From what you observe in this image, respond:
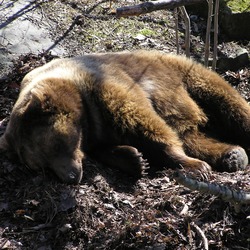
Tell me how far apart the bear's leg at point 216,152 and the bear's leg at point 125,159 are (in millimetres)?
658

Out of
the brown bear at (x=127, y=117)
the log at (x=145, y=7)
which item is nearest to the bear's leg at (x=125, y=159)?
the brown bear at (x=127, y=117)

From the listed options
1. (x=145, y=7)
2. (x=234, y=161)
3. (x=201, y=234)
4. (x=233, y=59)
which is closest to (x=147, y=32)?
(x=233, y=59)

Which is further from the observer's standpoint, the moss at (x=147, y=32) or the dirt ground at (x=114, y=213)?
the moss at (x=147, y=32)

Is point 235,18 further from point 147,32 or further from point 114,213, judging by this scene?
point 114,213

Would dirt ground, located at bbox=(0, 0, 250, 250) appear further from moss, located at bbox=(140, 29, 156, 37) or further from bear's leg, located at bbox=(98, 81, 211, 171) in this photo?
moss, located at bbox=(140, 29, 156, 37)

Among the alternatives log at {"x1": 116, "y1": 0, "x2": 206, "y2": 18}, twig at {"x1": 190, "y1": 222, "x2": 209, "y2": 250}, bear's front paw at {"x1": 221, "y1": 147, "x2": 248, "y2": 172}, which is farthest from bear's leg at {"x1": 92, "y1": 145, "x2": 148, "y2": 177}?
log at {"x1": 116, "y1": 0, "x2": 206, "y2": 18}

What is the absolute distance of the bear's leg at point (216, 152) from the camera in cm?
498

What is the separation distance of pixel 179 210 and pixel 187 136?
4.66 feet

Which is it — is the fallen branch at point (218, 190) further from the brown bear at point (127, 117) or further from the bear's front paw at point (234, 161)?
the bear's front paw at point (234, 161)

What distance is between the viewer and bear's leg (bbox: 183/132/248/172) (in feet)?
16.3

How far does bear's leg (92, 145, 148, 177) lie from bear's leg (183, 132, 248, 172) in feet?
2.16

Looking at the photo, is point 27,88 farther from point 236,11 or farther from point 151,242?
point 236,11

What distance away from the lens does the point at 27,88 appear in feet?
17.1

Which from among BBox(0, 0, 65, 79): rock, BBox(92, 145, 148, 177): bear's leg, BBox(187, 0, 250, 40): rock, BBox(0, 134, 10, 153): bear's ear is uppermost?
BBox(187, 0, 250, 40): rock
